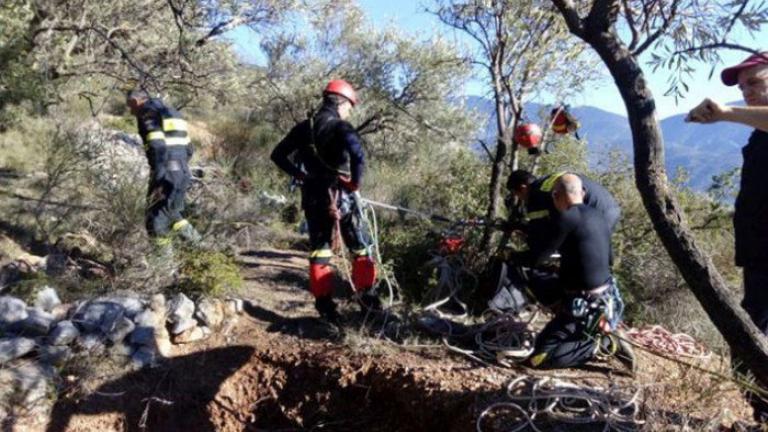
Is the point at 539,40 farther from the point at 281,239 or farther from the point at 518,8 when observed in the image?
the point at 281,239

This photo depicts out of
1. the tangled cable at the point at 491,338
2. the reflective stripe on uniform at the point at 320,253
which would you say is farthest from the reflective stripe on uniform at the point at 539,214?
the reflective stripe on uniform at the point at 320,253

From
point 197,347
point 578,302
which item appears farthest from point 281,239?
point 578,302

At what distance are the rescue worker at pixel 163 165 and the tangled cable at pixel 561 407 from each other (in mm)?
3222

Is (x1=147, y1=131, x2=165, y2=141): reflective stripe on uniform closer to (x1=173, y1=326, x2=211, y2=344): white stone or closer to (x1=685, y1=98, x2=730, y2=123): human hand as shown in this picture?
(x1=173, y1=326, x2=211, y2=344): white stone

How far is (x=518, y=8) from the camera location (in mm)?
5715

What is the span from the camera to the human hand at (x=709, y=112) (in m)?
2.46

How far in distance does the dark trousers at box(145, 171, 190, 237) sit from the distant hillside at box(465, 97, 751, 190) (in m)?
3.05

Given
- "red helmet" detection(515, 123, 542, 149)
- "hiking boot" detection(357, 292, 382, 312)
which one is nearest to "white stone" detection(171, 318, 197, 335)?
"hiking boot" detection(357, 292, 382, 312)

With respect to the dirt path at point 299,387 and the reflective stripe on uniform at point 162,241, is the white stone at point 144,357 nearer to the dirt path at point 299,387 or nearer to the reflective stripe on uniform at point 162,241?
the dirt path at point 299,387

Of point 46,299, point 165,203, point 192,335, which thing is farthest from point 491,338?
point 46,299

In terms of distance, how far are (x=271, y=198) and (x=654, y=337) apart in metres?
5.26

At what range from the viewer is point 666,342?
188 inches

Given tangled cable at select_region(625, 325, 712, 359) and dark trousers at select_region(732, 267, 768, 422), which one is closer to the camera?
dark trousers at select_region(732, 267, 768, 422)

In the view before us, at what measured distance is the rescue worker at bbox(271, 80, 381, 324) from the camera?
4.91 metres
